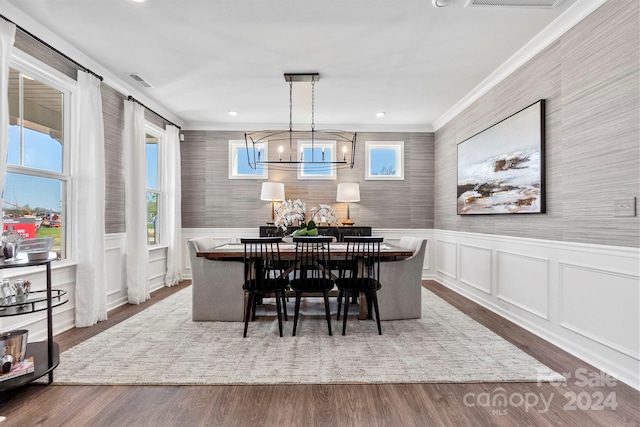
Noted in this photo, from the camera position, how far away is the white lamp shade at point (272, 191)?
5.40m

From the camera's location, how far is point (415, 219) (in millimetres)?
5875

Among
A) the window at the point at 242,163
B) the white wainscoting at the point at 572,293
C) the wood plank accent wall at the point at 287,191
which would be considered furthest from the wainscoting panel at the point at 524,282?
the window at the point at 242,163

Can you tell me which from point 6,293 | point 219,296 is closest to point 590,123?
point 219,296

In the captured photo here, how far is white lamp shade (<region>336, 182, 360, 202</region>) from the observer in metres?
5.48

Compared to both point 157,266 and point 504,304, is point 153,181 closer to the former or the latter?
point 157,266

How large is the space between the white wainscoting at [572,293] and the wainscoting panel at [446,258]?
2.51 feet

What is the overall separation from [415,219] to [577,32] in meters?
3.65

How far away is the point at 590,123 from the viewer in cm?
244

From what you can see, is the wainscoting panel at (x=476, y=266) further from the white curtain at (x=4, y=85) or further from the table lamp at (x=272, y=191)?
the white curtain at (x=4, y=85)

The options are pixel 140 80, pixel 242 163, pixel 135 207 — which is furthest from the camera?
pixel 242 163

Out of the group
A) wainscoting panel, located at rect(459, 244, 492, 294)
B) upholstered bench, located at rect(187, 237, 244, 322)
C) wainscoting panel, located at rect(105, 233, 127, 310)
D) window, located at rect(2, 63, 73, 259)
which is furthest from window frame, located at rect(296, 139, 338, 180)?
window, located at rect(2, 63, 73, 259)

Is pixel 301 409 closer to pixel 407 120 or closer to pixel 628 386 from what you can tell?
pixel 628 386

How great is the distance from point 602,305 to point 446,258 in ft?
9.54

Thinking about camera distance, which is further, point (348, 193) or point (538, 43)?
point (348, 193)
